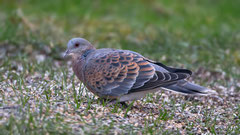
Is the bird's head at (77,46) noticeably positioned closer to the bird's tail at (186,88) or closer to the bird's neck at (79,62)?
the bird's neck at (79,62)

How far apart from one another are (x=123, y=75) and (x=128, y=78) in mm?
74

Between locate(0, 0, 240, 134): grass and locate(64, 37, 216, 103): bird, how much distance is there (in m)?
0.19

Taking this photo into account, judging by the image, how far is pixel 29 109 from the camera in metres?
3.81

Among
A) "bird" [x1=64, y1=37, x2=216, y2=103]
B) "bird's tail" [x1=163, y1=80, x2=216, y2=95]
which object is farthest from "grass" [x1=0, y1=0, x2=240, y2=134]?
"bird's tail" [x1=163, y1=80, x2=216, y2=95]

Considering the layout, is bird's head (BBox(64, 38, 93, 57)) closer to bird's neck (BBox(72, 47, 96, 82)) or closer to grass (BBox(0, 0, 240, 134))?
bird's neck (BBox(72, 47, 96, 82))

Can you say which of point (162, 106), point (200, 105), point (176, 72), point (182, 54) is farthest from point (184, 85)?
point (182, 54)

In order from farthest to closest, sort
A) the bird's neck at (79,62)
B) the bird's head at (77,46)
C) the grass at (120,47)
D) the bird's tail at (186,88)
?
the bird's head at (77,46) < the bird's neck at (79,62) < the bird's tail at (186,88) < the grass at (120,47)

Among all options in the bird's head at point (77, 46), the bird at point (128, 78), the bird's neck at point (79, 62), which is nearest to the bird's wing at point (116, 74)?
the bird at point (128, 78)

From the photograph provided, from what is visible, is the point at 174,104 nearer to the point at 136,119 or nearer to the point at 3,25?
the point at 136,119

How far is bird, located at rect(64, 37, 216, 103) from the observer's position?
4473 millimetres

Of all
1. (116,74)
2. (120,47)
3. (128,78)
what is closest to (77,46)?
(116,74)

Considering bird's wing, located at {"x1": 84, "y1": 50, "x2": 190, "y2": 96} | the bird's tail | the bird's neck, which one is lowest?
the bird's tail

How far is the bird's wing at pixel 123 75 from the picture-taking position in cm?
447

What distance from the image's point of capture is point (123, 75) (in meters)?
4.55
